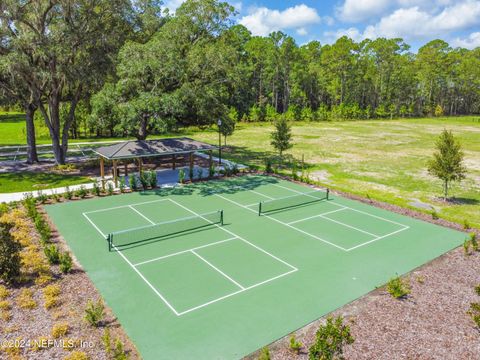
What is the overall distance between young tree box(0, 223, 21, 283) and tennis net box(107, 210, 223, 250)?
10.1 ft

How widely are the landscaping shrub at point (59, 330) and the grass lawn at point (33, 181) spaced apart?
14452mm

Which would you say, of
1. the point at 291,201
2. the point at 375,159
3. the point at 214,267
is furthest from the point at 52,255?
the point at 375,159

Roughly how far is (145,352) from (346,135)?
45.6 m

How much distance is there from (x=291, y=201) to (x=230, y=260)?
7.21m

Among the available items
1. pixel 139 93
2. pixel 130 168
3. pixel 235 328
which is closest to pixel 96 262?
pixel 235 328

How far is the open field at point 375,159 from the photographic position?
2090cm

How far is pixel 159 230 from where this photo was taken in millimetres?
15008

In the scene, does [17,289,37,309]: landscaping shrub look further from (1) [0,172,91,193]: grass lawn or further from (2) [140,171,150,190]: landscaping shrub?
(1) [0,172,91,193]: grass lawn

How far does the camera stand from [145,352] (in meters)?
8.20

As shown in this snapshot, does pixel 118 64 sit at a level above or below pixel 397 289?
above

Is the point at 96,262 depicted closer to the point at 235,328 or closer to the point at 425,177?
the point at 235,328

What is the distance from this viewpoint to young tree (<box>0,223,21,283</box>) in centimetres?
1079

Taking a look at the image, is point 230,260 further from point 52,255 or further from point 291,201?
point 291,201

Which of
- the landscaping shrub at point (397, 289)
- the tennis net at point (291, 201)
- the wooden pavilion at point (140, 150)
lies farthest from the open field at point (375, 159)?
the landscaping shrub at point (397, 289)
